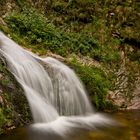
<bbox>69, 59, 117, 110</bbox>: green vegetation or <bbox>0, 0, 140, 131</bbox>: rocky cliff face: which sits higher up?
<bbox>0, 0, 140, 131</bbox>: rocky cliff face

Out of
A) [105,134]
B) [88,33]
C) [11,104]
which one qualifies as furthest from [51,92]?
[88,33]

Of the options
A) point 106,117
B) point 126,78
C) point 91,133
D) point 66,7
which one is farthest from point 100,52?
point 91,133

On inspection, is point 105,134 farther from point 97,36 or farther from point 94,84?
point 97,36

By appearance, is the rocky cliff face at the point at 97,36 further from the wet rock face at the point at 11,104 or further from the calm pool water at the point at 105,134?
the wet rock face at the point at 11,104

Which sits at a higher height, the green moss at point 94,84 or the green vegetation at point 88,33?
the green vegetation at point 88,33

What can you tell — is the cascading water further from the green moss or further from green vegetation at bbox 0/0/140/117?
green vegetation at bbox 0/0/140/117

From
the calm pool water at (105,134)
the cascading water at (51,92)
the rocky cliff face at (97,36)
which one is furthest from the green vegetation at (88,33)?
the calm pool water at (105,134)

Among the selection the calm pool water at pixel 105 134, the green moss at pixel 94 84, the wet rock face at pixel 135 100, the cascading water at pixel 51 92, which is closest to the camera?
the calm pool water at pixel 105 134

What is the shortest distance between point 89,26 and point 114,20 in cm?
88

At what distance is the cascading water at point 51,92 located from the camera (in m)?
9.06

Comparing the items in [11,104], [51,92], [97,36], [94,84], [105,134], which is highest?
[97,36]

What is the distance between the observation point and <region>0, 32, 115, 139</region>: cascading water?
29.7 feet

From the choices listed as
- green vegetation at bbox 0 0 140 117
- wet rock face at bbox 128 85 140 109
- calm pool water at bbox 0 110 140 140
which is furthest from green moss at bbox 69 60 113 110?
calm pool water at bbox 0 110 140 140

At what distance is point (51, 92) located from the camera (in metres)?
9.87
